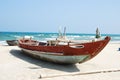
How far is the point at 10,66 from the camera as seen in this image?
1145cm

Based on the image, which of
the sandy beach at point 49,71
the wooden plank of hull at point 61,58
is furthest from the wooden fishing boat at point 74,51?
the sandy beach at point 49,71

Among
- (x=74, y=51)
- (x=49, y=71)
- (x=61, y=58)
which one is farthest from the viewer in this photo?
(x=61, y=58)

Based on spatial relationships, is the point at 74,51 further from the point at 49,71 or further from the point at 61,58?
the point at 49,71

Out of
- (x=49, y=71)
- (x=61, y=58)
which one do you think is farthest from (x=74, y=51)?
(x=49, y=71)

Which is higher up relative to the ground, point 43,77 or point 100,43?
point 100,43

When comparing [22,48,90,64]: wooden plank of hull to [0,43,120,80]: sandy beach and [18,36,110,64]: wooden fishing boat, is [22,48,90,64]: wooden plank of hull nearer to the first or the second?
[18,36,110,64]: wooden fishing boat

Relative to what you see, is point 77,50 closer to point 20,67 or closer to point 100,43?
point 100,43

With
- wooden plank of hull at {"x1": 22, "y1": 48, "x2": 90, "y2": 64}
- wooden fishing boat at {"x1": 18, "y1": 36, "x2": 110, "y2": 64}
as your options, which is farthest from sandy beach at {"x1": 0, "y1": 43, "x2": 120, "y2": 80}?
wooden fishing boat at {"x1": 18, "y1": 36, "x2": 110, "y2": 64}

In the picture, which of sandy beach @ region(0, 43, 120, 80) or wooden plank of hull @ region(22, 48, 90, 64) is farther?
wooden plank of hull @ region(22, 48, 90, 64)

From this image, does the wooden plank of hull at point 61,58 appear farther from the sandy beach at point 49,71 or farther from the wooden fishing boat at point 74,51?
the sandy beach at point 49,71

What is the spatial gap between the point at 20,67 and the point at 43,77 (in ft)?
8.73

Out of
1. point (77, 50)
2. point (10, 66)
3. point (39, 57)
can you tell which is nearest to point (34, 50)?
point (39, 57)

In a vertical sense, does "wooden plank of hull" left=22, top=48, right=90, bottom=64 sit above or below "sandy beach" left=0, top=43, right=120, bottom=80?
above

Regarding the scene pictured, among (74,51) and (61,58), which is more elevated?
(74,51)
